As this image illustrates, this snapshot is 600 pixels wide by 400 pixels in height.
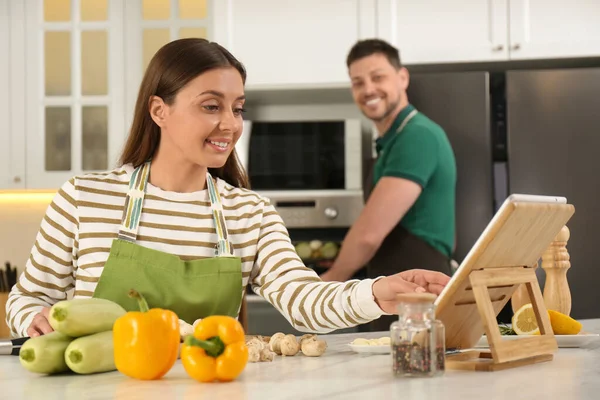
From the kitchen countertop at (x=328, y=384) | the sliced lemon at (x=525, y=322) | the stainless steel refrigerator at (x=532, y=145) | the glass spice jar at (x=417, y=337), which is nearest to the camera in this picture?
the kitchen countertop at (x=328, y=384)

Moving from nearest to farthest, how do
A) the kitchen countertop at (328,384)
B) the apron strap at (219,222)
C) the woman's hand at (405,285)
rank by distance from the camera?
1. the kitchen countertop at (328,384)
2. the woman's hand at (405,285)
3. the apron strap at (219,222)

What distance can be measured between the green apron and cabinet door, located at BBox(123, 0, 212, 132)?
1.90m

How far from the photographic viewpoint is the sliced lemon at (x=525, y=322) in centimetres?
170

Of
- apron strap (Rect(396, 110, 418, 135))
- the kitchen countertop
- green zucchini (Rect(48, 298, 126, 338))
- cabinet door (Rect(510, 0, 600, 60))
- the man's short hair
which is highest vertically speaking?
cabinet door (Rect(510, 0, 600, 60))

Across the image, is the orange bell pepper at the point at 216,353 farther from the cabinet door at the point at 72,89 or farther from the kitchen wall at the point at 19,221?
the kitchen wall at the point at 19,221

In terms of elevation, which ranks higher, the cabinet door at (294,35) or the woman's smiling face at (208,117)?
the cabinet door at (294,35)

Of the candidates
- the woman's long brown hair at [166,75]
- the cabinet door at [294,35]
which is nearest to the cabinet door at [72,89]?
the cabinet door at [294,35]

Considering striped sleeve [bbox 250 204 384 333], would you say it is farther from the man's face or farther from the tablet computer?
the man's face

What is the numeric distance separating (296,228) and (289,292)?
66.0 inches

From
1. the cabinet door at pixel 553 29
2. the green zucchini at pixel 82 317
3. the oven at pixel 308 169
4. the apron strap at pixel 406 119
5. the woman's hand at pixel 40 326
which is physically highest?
the cabinet door at pixel 553 29

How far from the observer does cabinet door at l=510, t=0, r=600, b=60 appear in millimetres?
3457

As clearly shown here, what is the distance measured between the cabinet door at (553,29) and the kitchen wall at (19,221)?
2229mm

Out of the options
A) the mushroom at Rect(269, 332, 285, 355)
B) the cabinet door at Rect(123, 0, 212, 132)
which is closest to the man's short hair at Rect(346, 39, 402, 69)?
the cabinet door at Rect(123, 0, 212, 132)

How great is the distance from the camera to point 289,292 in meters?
1.92
